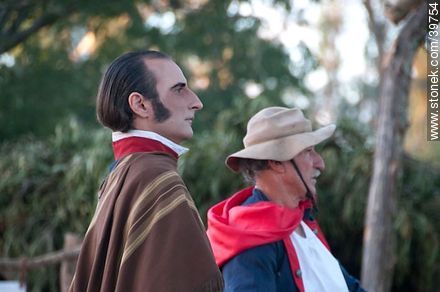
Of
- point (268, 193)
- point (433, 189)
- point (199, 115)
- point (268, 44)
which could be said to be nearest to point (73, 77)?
point (199, 115)

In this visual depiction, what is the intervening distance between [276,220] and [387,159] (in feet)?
9.82

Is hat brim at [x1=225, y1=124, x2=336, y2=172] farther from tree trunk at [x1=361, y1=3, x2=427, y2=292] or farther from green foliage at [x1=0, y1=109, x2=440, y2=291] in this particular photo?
green foliage at [x1=0, y1=109, x2=440, y2=291]

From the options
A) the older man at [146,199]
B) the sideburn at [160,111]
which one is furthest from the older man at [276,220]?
the sideburn at [160,111]

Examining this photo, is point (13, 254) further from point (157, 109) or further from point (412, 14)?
point (157, 109)

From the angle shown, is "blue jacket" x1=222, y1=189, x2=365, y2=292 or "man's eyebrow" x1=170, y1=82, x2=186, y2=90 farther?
"blue jacket" x1=222, y1=189, x2=365, y2=292

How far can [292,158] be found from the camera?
3273 millimetres

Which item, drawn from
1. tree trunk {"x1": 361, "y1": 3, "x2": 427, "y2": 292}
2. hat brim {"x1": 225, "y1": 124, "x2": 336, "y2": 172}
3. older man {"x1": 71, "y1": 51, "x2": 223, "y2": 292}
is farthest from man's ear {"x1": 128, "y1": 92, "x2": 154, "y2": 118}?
tree trunk {"x1": 361, "y1": 3, "x2": 427, "y2": 292}

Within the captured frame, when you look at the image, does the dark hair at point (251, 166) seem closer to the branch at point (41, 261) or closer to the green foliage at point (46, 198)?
the branch at point (41, 261)

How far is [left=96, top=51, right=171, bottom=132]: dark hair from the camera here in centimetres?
240

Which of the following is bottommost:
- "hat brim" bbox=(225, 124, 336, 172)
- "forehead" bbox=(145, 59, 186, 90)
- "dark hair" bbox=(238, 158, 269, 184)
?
"dark hair" bbox=(238, 158, 269, 184)

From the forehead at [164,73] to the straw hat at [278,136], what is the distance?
34.4 inches

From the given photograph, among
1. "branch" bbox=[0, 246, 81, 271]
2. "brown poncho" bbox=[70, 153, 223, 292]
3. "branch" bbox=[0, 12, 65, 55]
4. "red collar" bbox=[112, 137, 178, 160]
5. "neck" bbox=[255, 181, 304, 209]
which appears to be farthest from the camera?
"branch" bbox=[0, 12, 65, 55]

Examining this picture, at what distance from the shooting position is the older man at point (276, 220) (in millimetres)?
2990

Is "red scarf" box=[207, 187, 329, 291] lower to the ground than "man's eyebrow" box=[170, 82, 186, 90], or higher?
lower
